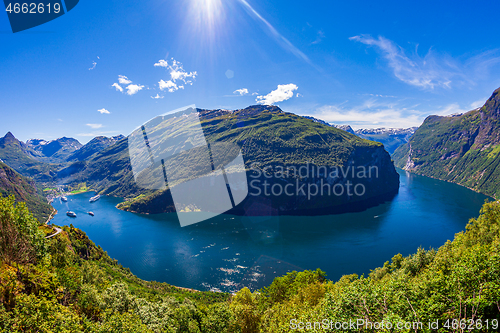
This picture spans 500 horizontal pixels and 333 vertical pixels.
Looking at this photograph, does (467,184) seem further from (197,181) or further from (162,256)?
(162,256)

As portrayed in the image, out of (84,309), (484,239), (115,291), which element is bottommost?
(115,291)

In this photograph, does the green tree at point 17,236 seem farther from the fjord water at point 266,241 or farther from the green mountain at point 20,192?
the green mountain at point 20,192

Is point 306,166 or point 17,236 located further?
point 306,166

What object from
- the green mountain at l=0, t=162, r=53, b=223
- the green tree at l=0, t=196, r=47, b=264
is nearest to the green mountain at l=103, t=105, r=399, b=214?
the green mountain at l=0, t=162, r=53, b=223

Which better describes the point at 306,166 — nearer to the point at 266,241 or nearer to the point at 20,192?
the point at 266,241

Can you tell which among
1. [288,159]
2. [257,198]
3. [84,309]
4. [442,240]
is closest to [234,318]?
[84,309]

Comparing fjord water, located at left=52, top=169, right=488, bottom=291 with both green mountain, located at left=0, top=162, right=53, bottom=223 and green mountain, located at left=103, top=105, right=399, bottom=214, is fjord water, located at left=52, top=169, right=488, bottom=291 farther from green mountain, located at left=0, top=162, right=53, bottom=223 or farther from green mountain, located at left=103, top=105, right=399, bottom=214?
green mountain, located at left=0, top=162, right=53, bottom=223

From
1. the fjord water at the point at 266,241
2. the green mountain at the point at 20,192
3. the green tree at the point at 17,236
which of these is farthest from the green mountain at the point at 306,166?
the green tree at the point at 17,236

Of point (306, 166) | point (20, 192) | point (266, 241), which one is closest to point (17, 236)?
point (266, 241)
